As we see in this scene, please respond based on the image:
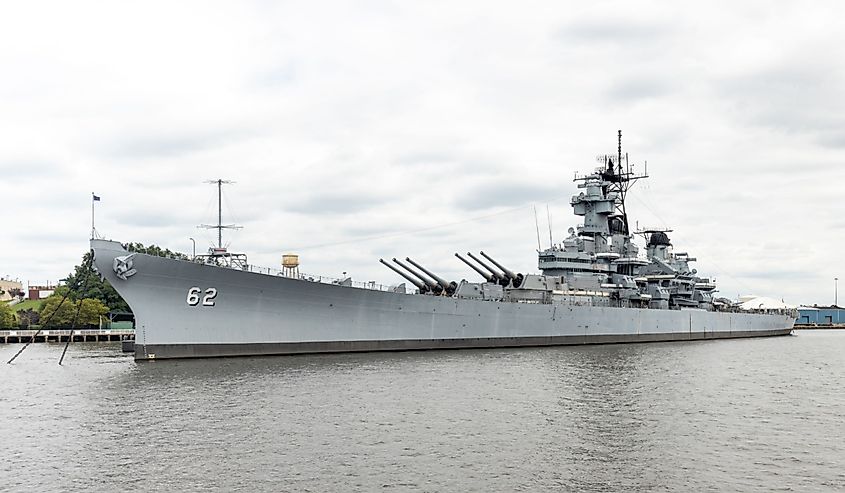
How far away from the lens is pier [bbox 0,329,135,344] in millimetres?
54003

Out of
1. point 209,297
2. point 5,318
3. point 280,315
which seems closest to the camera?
point 209,297

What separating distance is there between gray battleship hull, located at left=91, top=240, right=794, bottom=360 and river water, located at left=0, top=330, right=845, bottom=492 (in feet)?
5.48

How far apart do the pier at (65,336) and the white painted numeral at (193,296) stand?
97.0 ft

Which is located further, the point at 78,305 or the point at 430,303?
the point at 78,305

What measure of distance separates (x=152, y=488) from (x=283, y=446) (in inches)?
119

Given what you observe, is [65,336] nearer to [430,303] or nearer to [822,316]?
[430,303]

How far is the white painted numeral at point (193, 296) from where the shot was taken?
27312 mm

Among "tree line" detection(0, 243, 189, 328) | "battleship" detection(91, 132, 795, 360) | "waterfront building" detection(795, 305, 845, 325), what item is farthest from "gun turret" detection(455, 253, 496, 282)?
"waterfront building" detection(795, 305, 845, 325)

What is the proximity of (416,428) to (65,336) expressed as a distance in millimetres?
48094

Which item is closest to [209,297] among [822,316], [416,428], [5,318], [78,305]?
[416,428]

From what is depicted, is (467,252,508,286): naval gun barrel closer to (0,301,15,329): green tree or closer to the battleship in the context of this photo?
the battleship

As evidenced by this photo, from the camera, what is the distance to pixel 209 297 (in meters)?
27.6

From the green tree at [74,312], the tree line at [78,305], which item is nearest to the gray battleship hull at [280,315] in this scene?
the tree line at [78,305]

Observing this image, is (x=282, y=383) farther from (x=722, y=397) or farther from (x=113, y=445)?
(x=722, y=397)
